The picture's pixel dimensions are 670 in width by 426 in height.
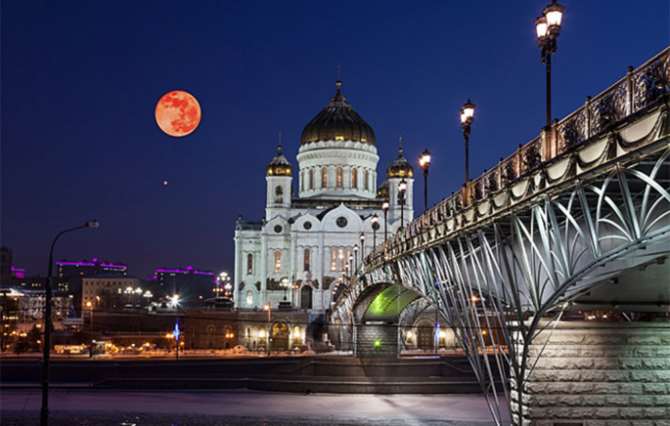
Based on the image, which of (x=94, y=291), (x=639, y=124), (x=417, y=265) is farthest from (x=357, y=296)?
(x=94, y=291)

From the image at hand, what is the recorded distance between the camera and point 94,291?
18000 cm

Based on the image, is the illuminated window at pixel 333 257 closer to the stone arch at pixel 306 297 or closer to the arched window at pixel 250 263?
the stone arch at pixel 306 297

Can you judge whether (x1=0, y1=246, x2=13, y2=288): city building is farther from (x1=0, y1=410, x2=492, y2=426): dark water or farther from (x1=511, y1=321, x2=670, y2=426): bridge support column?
(x1=511, y1=321, x2=670, y2=426): bridge support column

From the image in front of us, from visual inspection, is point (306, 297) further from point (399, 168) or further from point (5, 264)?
point (5, 264)

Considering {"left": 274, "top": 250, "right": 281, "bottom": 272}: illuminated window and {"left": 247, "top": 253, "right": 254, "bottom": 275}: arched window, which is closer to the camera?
{"left": 274, "top": 250, "right": 281, "bottom": 272}: illuminated window

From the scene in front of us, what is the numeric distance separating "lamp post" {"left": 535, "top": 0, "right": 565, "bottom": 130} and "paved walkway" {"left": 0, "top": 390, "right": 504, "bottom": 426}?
21983 millimetres

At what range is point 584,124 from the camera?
15547mm

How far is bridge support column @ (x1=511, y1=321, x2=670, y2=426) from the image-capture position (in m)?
21.5

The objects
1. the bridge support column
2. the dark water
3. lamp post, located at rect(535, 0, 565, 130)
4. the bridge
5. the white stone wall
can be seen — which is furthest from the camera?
the white stone wall

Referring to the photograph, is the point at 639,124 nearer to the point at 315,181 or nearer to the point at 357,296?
the point at 357,296

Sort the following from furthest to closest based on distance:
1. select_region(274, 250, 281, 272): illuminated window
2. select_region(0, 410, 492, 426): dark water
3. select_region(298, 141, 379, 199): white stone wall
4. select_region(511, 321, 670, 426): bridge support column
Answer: select_region(298, 141, 379, 199): white stone wall, select_region(274, 250, 281, 272): illuminated window, select_region(0, 410, 492, 426): dark water, select_region(511, 321, 670, 426): bridge support column

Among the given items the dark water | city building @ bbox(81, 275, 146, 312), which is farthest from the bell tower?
the dark water

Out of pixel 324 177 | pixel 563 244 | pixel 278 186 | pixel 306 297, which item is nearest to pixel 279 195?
pixel 278 186

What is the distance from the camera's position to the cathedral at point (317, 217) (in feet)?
357
